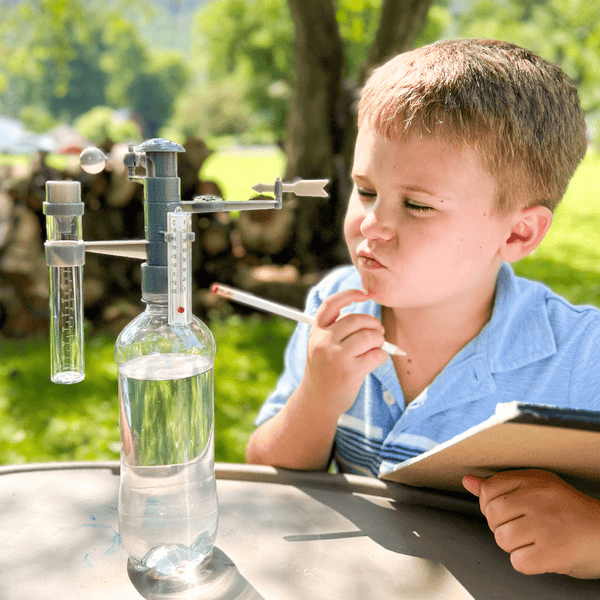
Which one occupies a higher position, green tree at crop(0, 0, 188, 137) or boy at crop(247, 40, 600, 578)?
green tree at crop(0, 0, 188, 137)

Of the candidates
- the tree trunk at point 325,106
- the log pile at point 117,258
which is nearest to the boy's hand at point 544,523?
the log pile at point 117,258

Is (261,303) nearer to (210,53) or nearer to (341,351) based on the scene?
(341,351)

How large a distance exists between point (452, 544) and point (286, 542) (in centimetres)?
25

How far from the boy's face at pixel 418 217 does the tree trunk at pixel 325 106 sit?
10.9 ft

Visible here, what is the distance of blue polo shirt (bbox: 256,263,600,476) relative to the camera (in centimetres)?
121

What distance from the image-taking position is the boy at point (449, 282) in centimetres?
109

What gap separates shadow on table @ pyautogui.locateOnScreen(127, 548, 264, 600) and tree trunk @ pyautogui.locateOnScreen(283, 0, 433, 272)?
3.67 meters

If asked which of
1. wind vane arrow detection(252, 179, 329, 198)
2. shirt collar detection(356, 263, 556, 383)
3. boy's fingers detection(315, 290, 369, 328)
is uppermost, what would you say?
wind vane arrow detection(252, 179, 329, 198)

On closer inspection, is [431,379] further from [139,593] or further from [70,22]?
[70,22]

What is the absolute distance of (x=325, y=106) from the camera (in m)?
4.55

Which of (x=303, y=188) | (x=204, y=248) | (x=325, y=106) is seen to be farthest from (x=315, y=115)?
(x=303, y=188)

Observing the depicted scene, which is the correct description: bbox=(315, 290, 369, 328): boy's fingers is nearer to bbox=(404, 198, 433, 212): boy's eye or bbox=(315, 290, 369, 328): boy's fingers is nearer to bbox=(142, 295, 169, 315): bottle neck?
bbox=(404, 198, 433, 212): boy's eye

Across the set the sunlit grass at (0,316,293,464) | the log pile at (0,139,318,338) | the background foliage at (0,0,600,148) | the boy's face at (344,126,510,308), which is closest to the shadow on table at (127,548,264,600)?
the boy's face at (344,126,510,308)

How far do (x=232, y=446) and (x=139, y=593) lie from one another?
223 centimetres
